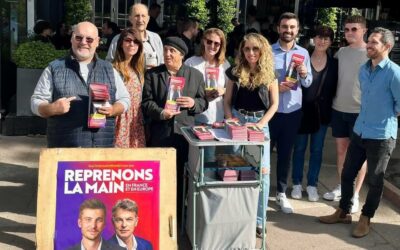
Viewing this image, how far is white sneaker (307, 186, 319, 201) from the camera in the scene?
217 inches

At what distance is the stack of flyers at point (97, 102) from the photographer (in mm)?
3594

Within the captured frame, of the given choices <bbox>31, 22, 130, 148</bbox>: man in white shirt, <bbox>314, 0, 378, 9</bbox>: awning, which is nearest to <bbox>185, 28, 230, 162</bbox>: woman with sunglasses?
<bbox>31, 22, 130, 148</bbox>: man in white shirt

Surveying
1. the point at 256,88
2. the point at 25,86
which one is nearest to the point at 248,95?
the point at 256,88

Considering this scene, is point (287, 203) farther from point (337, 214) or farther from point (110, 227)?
point (110, 227)

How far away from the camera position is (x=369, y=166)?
454cm

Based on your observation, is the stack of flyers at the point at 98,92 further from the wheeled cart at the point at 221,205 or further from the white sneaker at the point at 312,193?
the white sneaker at the point at 312,193

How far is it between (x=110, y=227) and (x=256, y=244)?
1.41 meters

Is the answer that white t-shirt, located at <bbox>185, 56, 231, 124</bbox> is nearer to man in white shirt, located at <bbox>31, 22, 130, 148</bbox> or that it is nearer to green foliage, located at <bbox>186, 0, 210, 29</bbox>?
man in white shirt, located at <bbox>31, 22, 130, 148</bbox>

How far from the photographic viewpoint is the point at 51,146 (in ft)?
13.0

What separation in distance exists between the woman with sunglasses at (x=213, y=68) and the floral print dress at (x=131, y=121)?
1.95 ft

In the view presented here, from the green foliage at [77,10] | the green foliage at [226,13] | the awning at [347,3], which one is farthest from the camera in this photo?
the green foliage at [226,13]

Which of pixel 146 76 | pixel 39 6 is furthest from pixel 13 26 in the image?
pixel 146 76

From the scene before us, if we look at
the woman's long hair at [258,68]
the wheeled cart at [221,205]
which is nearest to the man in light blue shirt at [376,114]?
the woman's long hair at [258,68]

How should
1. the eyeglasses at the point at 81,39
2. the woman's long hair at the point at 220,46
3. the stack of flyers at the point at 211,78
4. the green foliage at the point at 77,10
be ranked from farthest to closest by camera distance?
1. the green foliage at the point at 77,10
2. the woman's long hair at the point at 220,46
3. the stack of flyers at the point at 211,78
4. the eyeglasses at the point at 81,39
